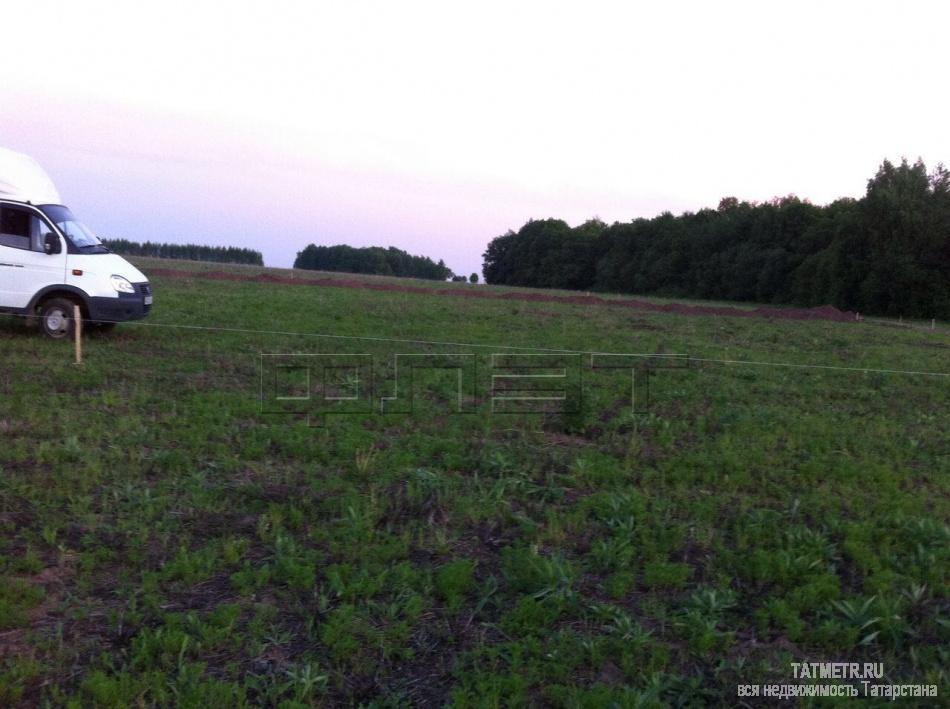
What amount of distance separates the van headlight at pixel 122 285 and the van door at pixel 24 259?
734 millimetres

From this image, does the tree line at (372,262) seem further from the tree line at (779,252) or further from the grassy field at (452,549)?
the grassy field at (452,549)

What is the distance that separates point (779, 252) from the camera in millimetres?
58406

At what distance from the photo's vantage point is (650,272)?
7425cm

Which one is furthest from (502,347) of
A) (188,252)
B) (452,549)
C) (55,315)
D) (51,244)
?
(188,252)

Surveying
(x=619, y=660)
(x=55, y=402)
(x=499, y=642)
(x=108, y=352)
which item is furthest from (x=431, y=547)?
(x=108, y=352)

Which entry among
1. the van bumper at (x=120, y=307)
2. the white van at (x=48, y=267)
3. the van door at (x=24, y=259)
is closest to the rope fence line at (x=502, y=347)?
the van bumper at (x=120, y=307)

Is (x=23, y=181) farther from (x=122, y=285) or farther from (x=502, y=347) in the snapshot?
(x=502, y=347)

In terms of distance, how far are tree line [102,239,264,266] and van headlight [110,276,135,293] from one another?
70.2 meters

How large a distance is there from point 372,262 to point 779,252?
5924 centimetres

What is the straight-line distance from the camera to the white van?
11930 mm

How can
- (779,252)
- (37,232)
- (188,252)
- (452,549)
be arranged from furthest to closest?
(188,252) < (779,252) < (37,232) < (452,549)

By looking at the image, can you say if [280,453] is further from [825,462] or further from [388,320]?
[388,320]

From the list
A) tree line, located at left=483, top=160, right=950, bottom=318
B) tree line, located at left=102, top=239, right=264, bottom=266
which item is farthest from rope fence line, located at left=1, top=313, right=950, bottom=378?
tree line, located at left=102, top=239, right=264, bottom=266

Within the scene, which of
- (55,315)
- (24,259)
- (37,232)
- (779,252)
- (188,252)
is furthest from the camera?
(188,252)
